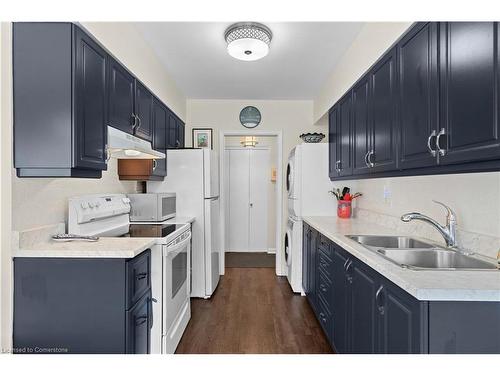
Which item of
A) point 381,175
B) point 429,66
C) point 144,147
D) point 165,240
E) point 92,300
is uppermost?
point 429,66

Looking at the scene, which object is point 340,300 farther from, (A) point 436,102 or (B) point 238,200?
(B) point 238,200

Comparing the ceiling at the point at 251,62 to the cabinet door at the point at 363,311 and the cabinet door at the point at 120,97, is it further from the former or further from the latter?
the cabinet door at the point at 363,311

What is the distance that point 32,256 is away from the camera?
4.92ft

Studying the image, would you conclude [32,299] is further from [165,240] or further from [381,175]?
[381,175]

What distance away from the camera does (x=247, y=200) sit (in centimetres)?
580

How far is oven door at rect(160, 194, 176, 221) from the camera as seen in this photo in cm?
283

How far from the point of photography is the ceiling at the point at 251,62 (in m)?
2.36

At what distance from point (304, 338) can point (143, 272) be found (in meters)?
1.51

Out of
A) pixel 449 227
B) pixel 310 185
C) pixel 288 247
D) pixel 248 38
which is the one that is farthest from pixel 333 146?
pixel 449 227

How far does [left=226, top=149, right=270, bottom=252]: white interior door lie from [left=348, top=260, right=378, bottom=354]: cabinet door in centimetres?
402

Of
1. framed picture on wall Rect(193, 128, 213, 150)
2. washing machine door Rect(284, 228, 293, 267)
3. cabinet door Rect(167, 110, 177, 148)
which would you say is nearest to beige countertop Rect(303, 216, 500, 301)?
washing machine door Rect(284, 228, 293, 267)

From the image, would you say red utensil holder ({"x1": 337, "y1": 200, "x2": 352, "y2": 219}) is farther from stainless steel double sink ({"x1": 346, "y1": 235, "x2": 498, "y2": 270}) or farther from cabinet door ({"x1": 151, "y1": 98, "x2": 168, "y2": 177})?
cabinet door ({"x1": 151, "y1": 98, "x2": 168, "y2": 177})

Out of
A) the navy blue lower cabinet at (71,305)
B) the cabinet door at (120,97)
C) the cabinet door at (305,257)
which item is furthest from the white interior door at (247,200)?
the navy blue lower cabinet at (71,305)

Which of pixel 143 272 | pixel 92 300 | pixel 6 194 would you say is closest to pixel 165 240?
pixel 143 272
